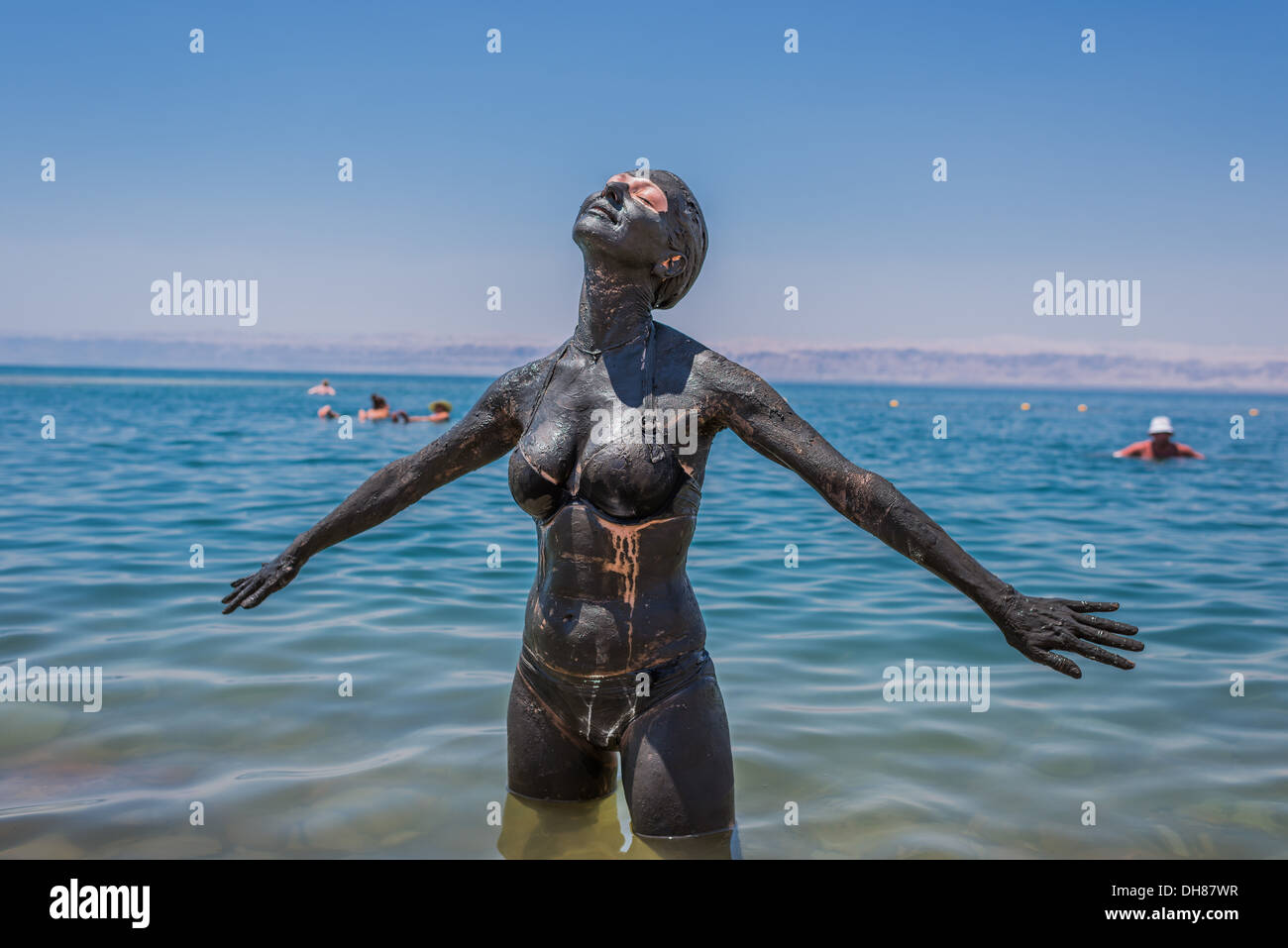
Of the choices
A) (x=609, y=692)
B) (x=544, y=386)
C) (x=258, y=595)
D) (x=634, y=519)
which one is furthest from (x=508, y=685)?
(x=634, y=519)

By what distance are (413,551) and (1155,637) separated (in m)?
6.49

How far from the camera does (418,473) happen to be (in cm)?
360

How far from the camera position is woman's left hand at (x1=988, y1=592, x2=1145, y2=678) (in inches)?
107

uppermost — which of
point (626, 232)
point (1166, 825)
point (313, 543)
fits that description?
point (626, 232)

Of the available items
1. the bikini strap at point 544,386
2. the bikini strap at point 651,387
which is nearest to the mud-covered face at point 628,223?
the bikini strap at point 651,387

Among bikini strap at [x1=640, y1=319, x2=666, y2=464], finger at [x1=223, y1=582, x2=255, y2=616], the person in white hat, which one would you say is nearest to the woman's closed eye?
bikini strap at [x1=640, y1=319, x2=666, y2=464]

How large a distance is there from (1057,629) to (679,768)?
3.76 ft

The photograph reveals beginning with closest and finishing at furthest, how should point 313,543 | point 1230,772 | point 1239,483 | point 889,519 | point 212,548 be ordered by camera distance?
point 889,519, point 313,543, point 1230,772, point 212,548, point 1239,483

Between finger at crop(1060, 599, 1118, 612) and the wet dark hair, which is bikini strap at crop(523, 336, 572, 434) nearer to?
the wet dark hair

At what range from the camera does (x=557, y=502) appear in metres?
3.27

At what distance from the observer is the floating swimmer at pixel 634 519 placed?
3.13 metres

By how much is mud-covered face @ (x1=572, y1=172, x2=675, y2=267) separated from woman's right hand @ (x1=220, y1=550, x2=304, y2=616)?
142cm

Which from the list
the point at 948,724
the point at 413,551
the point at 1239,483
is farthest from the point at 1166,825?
the point at 1239,483

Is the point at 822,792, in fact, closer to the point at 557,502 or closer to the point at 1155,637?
the point at 557,502
